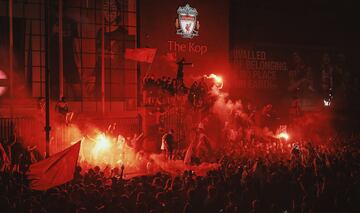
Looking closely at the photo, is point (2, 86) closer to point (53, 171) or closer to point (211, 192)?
point (53, 171)

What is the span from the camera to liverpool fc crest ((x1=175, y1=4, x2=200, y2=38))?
2331 cm

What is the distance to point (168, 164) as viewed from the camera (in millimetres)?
18062

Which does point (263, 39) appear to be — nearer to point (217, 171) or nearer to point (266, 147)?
point (266, 147)

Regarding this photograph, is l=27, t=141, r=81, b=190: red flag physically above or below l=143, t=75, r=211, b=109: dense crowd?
below

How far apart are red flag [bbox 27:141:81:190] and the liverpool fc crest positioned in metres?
12.5

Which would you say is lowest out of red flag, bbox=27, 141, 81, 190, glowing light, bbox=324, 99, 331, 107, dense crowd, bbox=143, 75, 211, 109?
red flag, bbox=27, 141, 81, 190

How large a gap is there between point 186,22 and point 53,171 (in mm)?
13410

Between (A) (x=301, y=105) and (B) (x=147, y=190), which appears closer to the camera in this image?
(B) (x=147, y=190)

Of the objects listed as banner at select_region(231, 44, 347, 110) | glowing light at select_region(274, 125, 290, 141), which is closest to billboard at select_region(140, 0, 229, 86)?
banner at select_region(231, 44, 347, 110)

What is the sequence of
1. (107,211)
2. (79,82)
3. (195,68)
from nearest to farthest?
(107,211) < (79,82) < (195,68)

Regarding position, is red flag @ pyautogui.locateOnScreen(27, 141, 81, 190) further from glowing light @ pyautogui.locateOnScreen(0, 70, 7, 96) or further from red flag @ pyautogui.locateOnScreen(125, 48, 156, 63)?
red flag @ pyautogui.locateOnScreen(125, 48, 156, 63)

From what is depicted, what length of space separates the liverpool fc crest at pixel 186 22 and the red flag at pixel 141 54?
250 centimetres

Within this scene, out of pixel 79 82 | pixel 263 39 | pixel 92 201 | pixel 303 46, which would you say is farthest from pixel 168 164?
pixel 303 46

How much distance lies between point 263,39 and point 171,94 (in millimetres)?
7358
